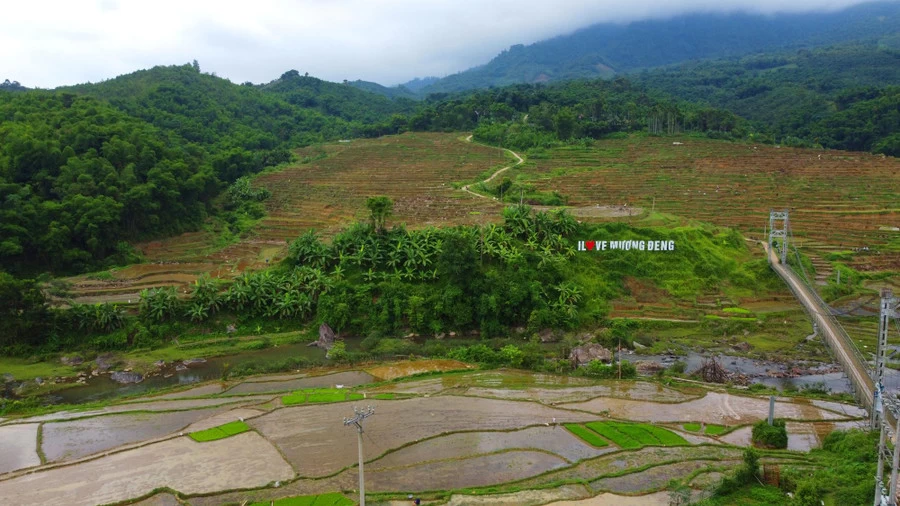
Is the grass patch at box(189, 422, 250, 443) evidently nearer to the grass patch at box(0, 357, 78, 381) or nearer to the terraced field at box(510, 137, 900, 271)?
the grass patch at box(0, 357, 78, 381)

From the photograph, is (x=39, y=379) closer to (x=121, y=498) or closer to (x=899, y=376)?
(x=121, y=498)

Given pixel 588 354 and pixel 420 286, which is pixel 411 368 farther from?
pixel 588 354

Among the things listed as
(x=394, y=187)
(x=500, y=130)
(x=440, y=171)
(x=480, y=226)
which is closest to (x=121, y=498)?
(x=480, y=226)

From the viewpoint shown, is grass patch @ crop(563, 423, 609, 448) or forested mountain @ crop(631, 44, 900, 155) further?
forested mountain @ crop(631, 44, 900, 155)

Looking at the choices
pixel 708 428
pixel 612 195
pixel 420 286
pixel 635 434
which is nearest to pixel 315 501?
pixel 635 434

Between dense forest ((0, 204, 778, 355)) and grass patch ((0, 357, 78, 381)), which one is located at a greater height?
dense forest ((0, 204, 778, 355))

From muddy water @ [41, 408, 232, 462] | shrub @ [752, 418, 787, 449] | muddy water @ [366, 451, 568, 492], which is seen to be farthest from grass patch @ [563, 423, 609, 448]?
muddy water @ [41, 408, 232, 462]

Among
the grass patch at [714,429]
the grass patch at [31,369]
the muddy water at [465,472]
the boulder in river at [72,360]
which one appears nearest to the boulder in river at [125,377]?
the grass patch at [31,369]
